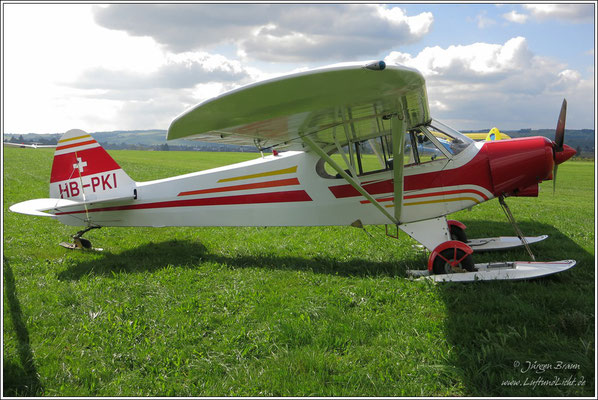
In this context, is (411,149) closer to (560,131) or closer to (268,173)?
(560,131)

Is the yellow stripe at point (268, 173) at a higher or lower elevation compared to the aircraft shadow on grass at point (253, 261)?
higher

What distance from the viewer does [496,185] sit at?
220 inches

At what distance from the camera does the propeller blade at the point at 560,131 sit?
5.51 metres

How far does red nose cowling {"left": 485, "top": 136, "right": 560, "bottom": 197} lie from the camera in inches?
215

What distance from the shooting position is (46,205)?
617 cm

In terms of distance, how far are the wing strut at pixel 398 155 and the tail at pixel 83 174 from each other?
14.5ft

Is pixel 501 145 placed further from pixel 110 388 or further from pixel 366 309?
pixel 110 388

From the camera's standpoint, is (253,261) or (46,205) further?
(253,261)

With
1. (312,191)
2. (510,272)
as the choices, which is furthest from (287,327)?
(510,272)

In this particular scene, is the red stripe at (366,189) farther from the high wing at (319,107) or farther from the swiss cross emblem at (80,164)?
the swiss cross emblem at (80,164)

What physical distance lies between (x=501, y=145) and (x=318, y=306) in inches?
143

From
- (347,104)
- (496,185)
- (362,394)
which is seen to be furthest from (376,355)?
(496,185)

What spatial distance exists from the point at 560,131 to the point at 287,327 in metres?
4.79

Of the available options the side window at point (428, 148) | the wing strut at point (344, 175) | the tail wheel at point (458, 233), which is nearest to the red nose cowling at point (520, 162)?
the side window at point (428, 148)
